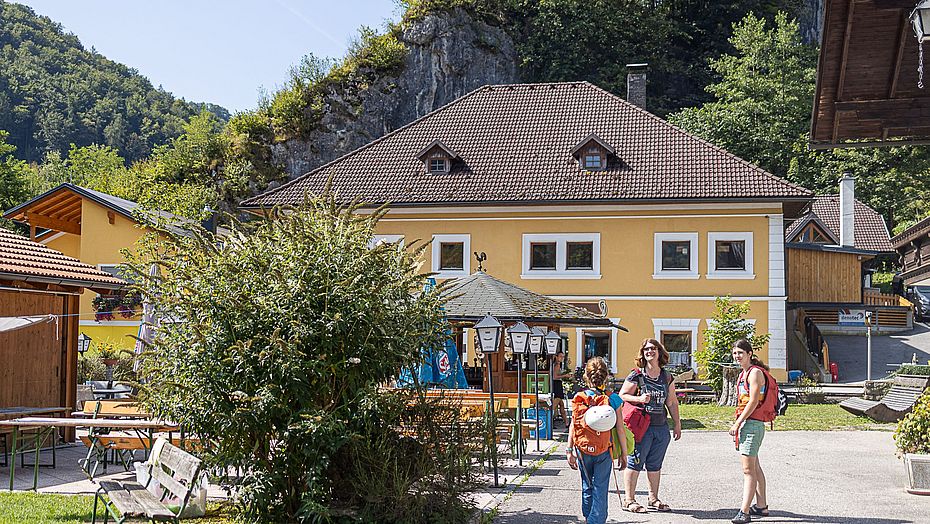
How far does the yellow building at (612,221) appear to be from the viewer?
3281 centimetres

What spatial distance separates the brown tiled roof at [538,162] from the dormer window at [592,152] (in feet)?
0.86

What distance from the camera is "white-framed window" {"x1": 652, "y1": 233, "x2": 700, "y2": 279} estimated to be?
33156 mm

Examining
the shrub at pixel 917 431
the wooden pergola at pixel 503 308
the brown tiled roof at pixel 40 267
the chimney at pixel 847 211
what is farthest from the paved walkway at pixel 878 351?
the brown tiled roof at pixel 40 267

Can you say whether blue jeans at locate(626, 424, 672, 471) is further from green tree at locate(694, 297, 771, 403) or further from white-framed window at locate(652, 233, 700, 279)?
white-framed window at locate(652, 233, 700, 279)

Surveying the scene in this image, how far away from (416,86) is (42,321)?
36.2 m

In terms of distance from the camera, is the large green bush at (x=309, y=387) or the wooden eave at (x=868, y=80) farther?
the wooden eave at (x=868, y=80)

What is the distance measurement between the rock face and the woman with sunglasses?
1462 inches

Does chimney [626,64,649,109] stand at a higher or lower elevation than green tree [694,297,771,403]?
higher

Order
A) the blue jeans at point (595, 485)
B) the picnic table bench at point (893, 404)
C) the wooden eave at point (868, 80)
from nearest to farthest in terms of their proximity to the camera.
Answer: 1. the blue jeans at point (595, 485)
2. the wooden eave at point (868, 80)
3. the picnic table bench at point (893, 404)

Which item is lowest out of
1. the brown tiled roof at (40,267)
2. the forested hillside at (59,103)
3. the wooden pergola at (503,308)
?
the wooden pergola at (503,308)

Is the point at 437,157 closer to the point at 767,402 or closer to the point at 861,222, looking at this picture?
the point at 767,402

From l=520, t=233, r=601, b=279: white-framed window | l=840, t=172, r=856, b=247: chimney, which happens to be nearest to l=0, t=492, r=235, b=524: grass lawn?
l=520, t=233, r=601, b=279: white-framed window

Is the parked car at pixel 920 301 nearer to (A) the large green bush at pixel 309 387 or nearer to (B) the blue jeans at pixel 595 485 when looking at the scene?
(B) the blue jeans at pixel 595 485

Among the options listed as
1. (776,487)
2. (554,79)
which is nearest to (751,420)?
(776,487)
